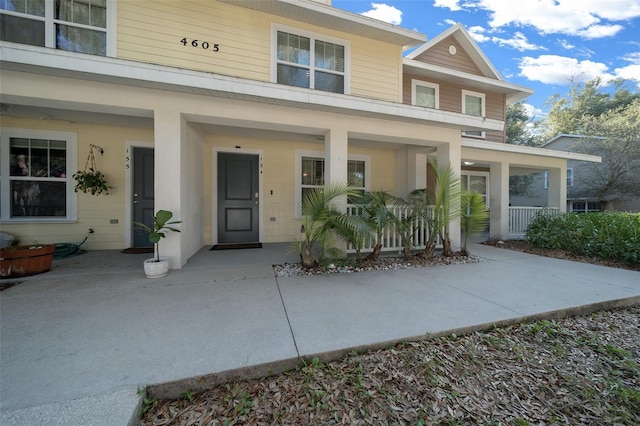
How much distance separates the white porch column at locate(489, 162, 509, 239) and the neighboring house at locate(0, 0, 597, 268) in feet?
0.11

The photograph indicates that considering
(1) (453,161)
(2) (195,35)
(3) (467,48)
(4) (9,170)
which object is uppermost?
(3) (467,48)

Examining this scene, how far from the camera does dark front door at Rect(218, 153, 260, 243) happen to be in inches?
231

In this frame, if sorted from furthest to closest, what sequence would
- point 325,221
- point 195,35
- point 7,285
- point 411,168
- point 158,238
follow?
point 411,168 → point 195,35 → point 325,221 → point 158,238 → point 7,285

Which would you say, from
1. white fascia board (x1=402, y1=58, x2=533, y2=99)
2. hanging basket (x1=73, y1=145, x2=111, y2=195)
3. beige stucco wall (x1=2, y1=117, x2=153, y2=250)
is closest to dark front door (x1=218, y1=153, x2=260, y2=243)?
beige stucco wall (x1=2, y1=117, x2=153, y2=250)

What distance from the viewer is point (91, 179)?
480 centimetres

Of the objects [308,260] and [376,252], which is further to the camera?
[376,252]

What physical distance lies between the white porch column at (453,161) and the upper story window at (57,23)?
674cm

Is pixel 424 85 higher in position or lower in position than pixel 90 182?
higher

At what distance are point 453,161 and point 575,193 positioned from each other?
45.0 ft

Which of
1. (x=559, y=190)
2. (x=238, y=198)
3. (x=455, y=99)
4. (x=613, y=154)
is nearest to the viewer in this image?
(x=238, y=198)

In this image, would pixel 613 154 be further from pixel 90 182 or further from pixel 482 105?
pixel 90 182

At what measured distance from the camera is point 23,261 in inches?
137

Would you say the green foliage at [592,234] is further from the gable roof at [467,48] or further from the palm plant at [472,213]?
the gable roof at [467,48]

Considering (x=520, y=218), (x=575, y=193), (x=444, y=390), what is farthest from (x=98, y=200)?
(x=575, y=193)
